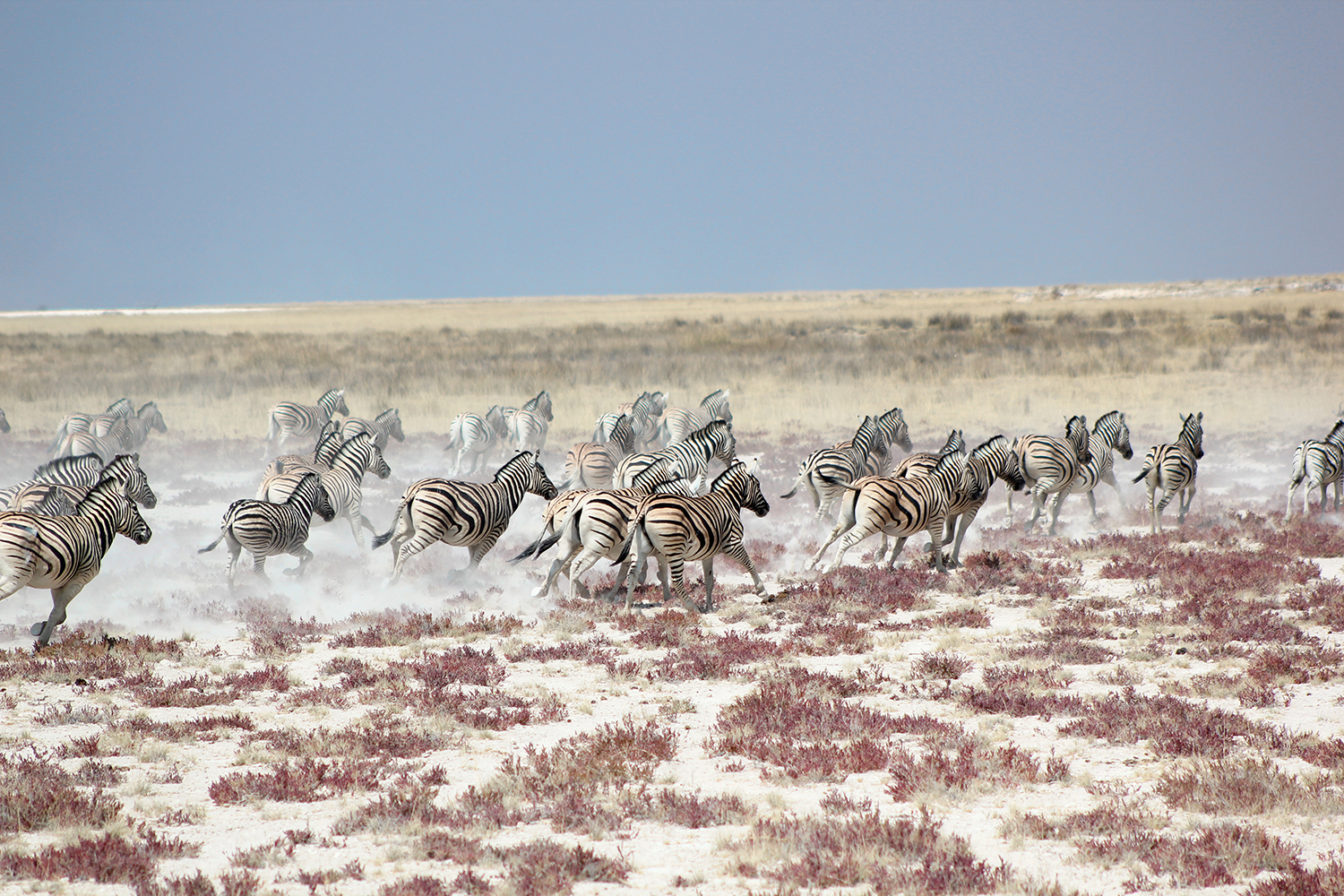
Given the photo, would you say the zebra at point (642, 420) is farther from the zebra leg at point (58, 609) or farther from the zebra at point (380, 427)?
the zebra leg at point (58, 609)

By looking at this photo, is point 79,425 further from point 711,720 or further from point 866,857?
point 866,857

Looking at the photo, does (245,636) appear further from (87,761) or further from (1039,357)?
(1039,357)

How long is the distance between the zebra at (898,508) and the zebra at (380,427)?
1161 centimetres

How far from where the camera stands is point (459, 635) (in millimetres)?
11180

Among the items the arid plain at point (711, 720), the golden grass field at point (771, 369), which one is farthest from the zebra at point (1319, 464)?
the golden grass field at point (771, 369)

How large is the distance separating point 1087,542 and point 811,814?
10159 mm

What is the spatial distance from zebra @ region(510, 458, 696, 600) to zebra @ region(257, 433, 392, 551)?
3766mm

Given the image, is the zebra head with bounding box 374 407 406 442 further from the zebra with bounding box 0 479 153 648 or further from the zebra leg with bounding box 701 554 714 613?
the zebra leg with bounding box 701 554 714 613

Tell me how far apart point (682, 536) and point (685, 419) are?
480 inches

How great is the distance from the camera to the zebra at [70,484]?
11.9 meters

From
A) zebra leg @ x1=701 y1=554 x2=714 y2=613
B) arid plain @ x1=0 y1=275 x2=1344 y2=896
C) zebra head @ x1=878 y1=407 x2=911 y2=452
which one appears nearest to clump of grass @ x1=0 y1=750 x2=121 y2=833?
arid plain @ x1=0 y1=275 x2=1344 y2=896

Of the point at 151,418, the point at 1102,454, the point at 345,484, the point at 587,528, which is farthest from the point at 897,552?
the point at 151,418

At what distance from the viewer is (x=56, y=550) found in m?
9.84

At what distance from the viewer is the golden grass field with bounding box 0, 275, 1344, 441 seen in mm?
29609
